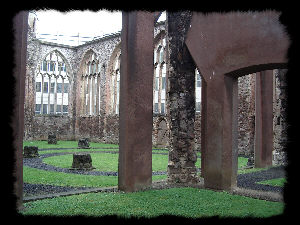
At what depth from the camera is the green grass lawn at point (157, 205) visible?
14.5 feet

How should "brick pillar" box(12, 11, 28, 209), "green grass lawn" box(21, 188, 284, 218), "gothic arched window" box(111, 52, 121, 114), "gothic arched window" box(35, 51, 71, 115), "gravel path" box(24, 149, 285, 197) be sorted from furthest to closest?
"gothic arched window" box(35, 51, 71, 115)
"gothic arched window" box(111, 52, 121, 114)
"gravel path" box(24, 149, 285, 197)
"green grass lawn" box(21, 188, 284, 218)
"brick pillar" box(12, 11, 28, 209)

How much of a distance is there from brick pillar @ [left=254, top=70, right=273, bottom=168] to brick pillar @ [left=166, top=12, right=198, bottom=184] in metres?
4.55

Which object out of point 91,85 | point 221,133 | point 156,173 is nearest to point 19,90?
point 221,133

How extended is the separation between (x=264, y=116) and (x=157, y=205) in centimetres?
723

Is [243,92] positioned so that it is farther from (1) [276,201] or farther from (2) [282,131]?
(1) [276,201]

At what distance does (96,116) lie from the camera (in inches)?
917

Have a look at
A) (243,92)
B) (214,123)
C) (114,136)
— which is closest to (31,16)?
(114,136)

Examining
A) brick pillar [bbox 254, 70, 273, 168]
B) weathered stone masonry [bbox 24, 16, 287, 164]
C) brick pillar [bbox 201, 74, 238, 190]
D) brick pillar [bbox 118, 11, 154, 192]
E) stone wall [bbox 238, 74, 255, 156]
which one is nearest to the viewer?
brick pillar [bbox 118, 11, 154, 192]

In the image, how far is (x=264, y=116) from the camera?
35.6 feet

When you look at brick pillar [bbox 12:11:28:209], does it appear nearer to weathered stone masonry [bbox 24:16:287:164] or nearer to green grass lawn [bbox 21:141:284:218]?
green grass lawn [bbox 21:141:284:218]

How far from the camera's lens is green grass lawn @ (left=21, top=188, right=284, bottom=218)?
4.43 m

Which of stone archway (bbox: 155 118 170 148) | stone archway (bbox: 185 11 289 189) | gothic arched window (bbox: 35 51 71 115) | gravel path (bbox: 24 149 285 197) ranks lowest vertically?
gravel path (bbox: 24 149 285 197)

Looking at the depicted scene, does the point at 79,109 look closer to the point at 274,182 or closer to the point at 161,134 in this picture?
the point at 161,134

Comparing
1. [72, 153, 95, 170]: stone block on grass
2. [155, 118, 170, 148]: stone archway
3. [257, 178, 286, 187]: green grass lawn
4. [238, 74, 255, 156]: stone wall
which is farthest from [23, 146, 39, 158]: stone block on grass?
[238, 74, 255, 156]: stone wall
